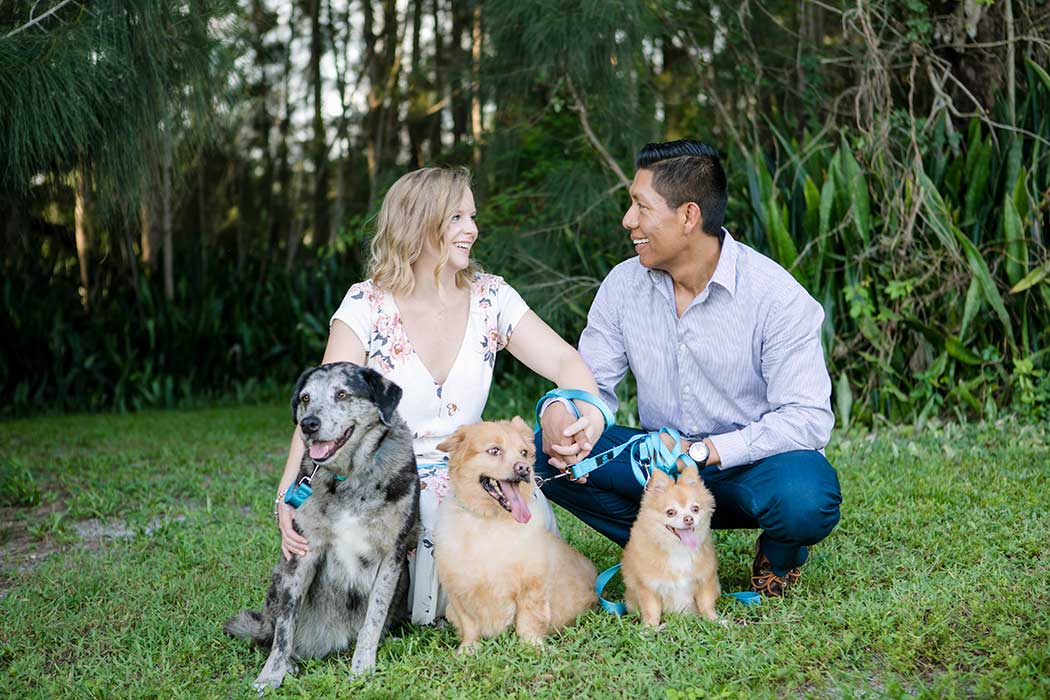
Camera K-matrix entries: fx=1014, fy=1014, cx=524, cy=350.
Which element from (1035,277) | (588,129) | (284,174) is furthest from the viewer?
(284,174)

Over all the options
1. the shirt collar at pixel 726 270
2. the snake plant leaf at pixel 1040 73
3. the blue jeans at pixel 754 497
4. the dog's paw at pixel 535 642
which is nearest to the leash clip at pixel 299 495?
the dog's paw at pixel 535 642

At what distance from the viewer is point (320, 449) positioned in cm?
285

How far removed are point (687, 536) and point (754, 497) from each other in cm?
35

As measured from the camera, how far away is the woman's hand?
290 centimetres

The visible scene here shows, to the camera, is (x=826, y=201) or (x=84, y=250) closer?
(x=826, y=201)

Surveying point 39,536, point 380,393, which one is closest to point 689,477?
point 380,393

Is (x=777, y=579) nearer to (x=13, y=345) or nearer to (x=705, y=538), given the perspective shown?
(x=705, y=538)

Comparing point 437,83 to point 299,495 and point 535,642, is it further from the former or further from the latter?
point 535,642

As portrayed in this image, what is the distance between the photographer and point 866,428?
5992 millimetres

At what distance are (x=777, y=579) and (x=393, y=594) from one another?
1.26m

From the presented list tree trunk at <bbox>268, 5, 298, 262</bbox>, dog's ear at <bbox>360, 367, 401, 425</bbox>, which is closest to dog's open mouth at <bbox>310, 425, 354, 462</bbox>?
dog's ear at <bbox>360, 367, 401, 425</bbox>

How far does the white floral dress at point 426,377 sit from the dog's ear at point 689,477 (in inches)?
21.4

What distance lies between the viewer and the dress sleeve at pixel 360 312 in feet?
11.3

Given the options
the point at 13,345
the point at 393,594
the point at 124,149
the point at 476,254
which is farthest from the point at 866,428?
the point at 13,345
